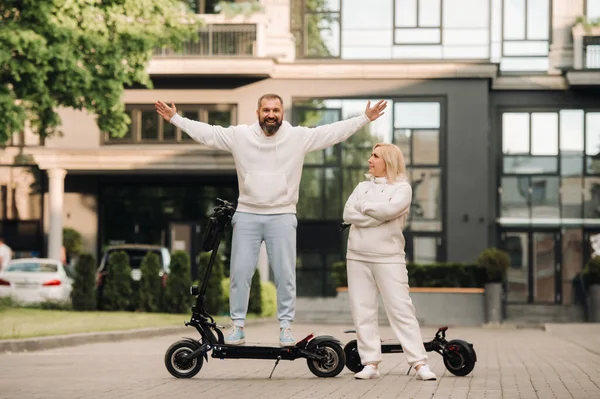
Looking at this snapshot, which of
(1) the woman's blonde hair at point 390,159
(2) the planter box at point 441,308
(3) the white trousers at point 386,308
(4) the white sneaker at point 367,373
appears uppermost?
(1) the woman's blonde hair at point 390,159

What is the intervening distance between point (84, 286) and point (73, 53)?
16.7 ft

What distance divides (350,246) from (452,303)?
21.9 metres

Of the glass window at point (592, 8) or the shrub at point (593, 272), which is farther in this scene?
the glass window at point (592, 8)

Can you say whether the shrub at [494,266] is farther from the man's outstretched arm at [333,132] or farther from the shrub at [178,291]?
the man's outstretched arm at [333,132]

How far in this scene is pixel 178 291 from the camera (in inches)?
1074

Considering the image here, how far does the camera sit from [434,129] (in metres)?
37.4

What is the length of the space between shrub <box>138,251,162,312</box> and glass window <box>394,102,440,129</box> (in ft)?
39.3

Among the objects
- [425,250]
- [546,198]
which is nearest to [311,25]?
[425,250]

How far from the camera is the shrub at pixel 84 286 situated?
87.6 feet

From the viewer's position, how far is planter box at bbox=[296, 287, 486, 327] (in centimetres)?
3153

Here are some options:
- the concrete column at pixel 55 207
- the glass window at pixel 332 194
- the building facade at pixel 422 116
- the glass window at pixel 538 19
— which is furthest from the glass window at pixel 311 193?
the glass window at pixel 538 19

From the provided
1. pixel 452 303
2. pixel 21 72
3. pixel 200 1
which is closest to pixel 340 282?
pixel 452 303

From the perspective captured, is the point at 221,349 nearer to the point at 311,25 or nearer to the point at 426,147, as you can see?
the point at 426,147

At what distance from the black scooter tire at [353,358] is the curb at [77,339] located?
5.90m
